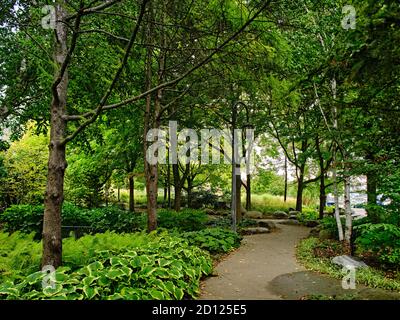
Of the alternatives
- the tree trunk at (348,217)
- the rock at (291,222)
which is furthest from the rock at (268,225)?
the tree trunk at (348,217)

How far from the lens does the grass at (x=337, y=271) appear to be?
Answer: 6.78 metres

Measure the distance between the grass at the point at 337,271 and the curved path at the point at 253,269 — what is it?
0.30 metres

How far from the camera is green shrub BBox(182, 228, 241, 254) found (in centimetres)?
981

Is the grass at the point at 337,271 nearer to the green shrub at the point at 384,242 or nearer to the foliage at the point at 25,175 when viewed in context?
the green shrub at the point at 384,242

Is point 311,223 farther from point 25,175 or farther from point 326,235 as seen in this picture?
point 25,175

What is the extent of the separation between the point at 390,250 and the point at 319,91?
536cm

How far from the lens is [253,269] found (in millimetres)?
8312

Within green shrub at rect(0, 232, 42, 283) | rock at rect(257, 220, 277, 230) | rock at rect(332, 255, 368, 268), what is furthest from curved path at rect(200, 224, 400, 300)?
rock at rect(257, 220, 277, 230)

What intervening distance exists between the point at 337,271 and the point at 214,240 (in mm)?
3702

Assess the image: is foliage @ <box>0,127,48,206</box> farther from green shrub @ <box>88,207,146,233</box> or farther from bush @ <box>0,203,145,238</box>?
green shrub @ <box>88,207,146,233</box>

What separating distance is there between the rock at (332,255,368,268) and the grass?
0.46 feet

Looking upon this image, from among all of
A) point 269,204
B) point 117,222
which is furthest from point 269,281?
point 269,204

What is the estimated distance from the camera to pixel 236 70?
7188 mm
